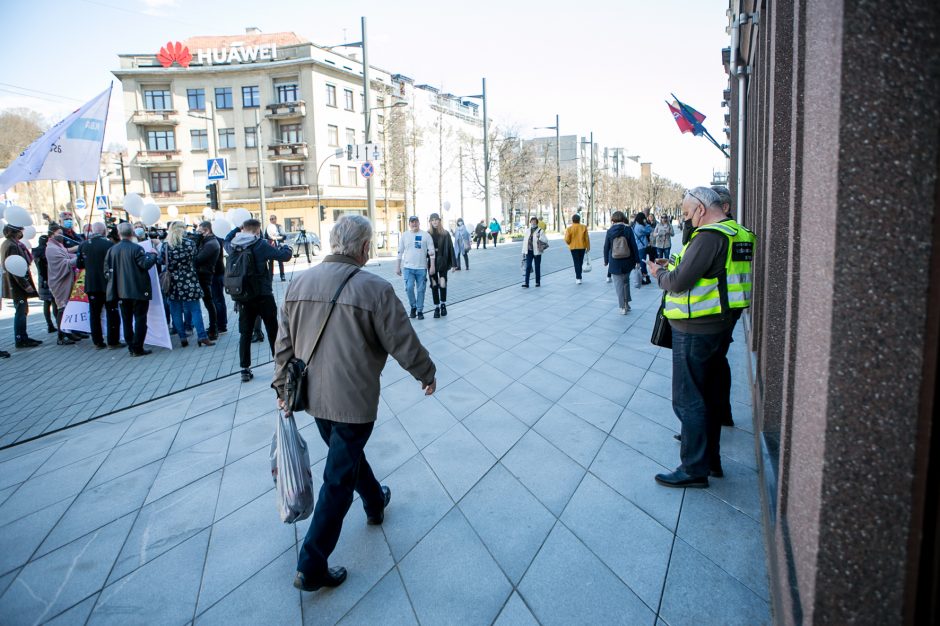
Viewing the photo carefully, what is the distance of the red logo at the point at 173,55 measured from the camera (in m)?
47.9

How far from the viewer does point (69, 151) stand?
8133mm

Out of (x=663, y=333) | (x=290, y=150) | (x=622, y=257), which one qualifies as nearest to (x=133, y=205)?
(x=622, y=257)

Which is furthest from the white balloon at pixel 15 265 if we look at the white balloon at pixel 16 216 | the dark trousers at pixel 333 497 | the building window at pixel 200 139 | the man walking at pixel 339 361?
the building window at pixel 200 139

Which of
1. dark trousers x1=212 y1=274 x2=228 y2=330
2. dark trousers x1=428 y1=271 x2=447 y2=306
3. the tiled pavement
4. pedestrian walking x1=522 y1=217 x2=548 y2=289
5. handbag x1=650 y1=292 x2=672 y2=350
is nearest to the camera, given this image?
the tiled pavement

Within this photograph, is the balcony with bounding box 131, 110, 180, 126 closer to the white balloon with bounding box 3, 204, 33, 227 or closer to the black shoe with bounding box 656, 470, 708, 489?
the white balloon with bounding box 3, 204, 33, 227

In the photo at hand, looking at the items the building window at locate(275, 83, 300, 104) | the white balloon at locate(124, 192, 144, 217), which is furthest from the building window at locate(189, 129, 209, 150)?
the white balloon at locate(124, 192, 144, 217)

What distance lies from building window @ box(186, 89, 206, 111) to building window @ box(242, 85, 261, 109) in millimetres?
3544

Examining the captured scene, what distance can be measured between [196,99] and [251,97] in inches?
193

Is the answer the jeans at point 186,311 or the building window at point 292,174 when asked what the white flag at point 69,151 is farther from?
the building window at point 292,174

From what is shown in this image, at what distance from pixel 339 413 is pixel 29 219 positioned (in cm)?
1018

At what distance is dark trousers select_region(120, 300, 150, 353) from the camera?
8945 millimetres

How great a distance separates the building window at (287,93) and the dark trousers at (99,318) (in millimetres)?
43224

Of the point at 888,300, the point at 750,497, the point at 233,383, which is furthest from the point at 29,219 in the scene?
the point at 888,300

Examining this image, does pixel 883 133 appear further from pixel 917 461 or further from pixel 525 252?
pixel 525 252
